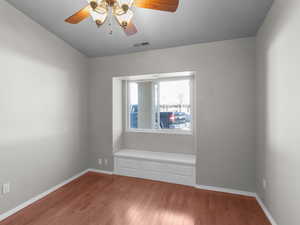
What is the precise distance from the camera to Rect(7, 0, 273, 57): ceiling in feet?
6.57

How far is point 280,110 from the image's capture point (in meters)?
1.68

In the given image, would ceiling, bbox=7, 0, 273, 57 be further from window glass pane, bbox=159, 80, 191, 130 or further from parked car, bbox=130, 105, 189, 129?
parked car, bbox=130, 105, 189, 129

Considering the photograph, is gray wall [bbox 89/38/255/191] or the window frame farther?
the window frame

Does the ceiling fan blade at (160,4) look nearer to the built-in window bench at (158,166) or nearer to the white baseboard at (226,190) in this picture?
the built-in window bench at (158,166)

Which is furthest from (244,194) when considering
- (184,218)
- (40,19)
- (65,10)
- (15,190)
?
(40,19)

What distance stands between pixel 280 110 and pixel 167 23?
1.89 metres

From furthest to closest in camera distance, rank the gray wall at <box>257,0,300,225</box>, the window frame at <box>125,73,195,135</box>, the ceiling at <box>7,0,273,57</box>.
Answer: the window frame at <box>125,73,195,135</box> < the ceiling at <box>7,0,273,57</box> < the gray wall at <box>257,0,300,225</box>

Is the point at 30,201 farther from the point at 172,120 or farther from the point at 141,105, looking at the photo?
the point at 172,120

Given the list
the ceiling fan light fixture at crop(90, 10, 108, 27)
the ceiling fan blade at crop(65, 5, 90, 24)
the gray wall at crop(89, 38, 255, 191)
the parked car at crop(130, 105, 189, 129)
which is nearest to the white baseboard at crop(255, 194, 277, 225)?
the gray wall at crop(89, 38, 255, 191)

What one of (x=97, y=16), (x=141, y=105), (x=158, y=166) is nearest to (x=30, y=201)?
(x=158, y=166)

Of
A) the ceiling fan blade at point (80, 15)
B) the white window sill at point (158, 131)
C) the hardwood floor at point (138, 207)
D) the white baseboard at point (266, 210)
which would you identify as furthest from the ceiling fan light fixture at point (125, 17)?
the white baseboard at point (266, 210)

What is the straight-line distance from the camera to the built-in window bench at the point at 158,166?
113 inches

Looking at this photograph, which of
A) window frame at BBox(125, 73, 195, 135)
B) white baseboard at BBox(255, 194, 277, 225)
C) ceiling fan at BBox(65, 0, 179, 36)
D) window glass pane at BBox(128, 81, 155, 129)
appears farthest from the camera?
window glass pane at BBox(128, 81, 155, 129)

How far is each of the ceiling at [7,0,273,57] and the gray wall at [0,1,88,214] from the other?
29 cm
